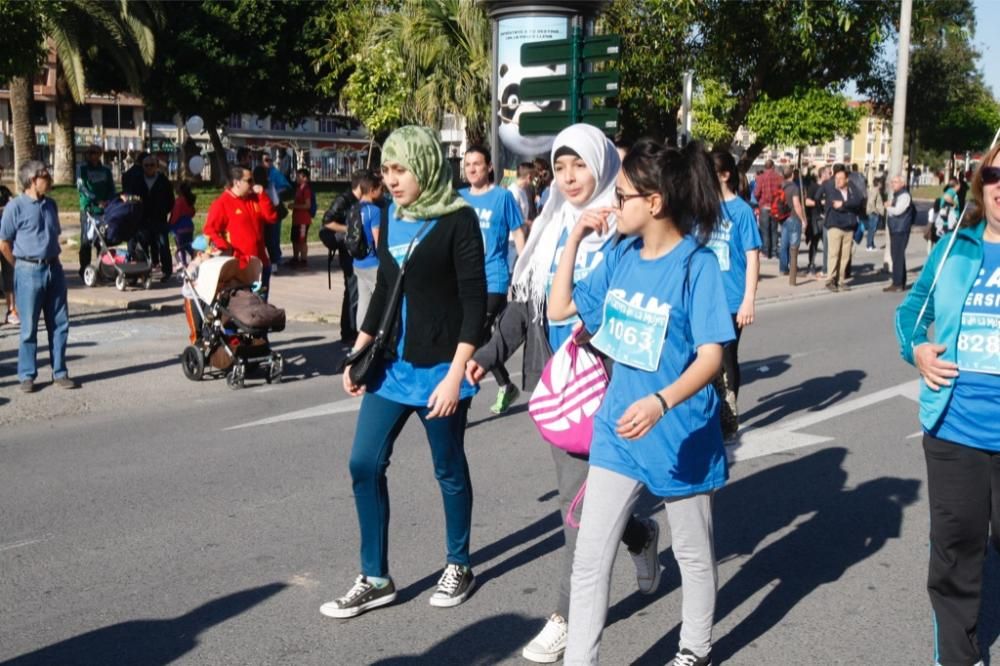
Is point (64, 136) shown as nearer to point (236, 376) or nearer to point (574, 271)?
point (236, 376)

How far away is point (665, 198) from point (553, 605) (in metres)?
1.91

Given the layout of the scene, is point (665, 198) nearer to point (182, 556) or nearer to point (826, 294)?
point (182, 556)

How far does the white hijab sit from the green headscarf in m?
0.34

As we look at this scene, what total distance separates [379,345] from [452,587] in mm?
1050

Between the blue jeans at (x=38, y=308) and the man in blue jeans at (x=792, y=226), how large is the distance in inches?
475

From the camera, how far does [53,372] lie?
9.23 metres

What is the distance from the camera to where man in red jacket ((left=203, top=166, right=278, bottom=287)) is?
32.6 ft

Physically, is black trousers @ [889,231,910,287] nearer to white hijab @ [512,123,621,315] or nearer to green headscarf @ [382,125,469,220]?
white hijab @ [512,123,621,315]

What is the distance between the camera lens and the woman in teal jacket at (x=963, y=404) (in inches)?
138

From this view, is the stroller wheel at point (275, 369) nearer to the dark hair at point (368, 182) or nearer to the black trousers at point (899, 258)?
the dark hair at point (368, 182)

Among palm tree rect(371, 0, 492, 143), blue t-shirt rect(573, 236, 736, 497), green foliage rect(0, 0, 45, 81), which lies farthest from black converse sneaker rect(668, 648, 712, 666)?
palm tree rect(371, 0, 492, 143)

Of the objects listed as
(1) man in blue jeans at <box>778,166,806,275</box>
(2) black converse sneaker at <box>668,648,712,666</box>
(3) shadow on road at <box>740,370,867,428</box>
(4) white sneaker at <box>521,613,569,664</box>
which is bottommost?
(3) shadow on road at <box>740,370,867,428</box>

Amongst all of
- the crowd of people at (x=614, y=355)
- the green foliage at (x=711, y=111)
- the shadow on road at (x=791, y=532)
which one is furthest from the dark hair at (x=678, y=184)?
the green foliage at (x=711, y=111)

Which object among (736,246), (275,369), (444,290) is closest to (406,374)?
(444,290)
